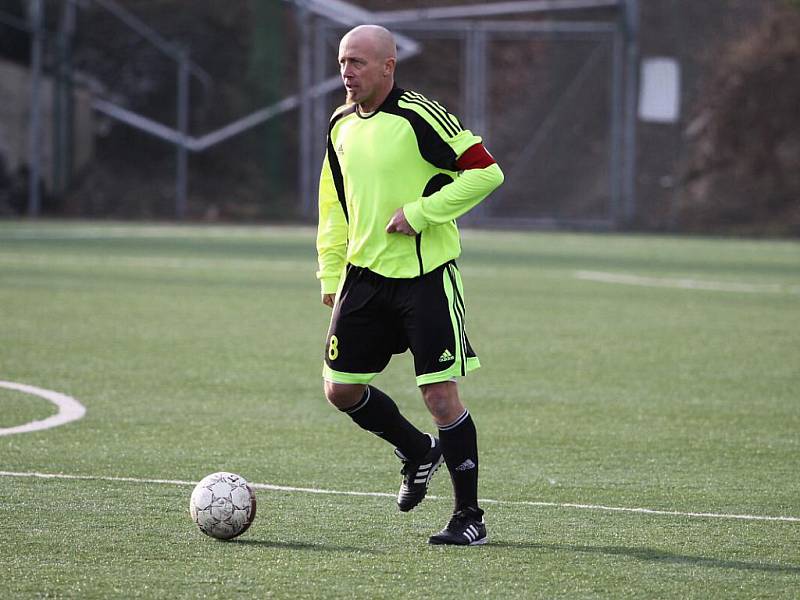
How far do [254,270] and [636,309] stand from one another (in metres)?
5.73

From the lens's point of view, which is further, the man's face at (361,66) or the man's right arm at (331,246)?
the man's right arm at (331,246)

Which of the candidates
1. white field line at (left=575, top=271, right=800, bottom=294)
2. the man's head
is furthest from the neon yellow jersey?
white field line at (left=575, top=271, right=800, bottom=294)

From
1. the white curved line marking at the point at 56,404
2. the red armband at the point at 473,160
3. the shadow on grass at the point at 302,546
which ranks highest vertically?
the red armband at the point at 473,160

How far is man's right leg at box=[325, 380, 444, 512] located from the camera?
576cm

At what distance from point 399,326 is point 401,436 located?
20.3 inches

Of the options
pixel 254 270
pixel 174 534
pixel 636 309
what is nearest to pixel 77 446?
pixel 174 534

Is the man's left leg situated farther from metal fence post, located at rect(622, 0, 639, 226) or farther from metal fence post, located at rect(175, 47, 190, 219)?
metal fence post, located at rect(175, 47, 190, 219)

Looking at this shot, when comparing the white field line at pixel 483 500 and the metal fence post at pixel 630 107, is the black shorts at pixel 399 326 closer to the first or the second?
the white field line at pixel 483 500

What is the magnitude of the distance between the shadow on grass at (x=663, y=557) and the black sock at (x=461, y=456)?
214 millimetres

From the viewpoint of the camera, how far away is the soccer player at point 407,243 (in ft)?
17.8

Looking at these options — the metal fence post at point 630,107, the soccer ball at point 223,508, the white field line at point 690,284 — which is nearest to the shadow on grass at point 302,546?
the soccer ball at point 223,508

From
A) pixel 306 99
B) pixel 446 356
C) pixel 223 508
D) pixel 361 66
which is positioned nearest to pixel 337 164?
pixel 361 66

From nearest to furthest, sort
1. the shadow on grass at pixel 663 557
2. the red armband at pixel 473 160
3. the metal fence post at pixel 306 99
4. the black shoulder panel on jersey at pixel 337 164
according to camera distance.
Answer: the shadow on grass at pixel 663 557 < the red armband at pixel 473 160 < the black shoulder panel on jersey at pixel 337 164 < the metal fence post at pixel 306 99

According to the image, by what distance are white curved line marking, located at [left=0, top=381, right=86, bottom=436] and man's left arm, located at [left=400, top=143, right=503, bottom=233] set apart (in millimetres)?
3149
